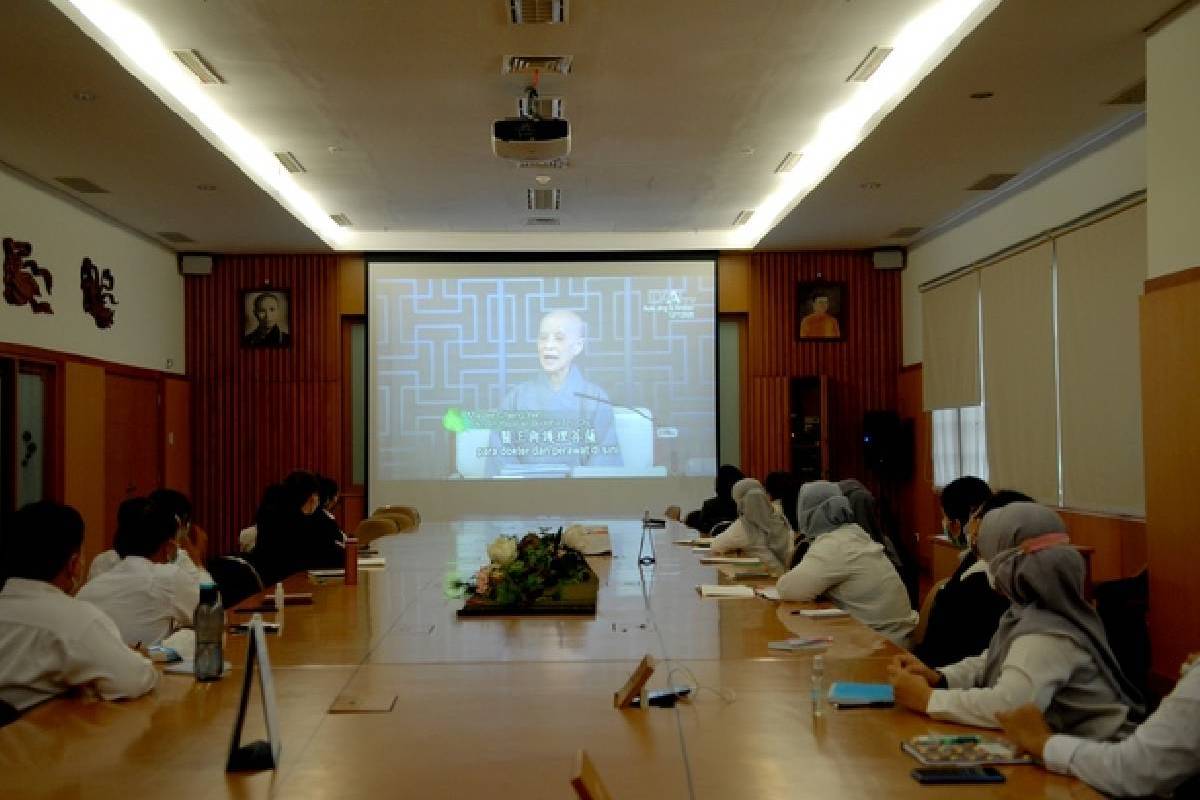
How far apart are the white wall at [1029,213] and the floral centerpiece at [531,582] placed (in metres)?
3.21

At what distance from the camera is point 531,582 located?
4980mm

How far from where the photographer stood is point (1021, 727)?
268 centimetres

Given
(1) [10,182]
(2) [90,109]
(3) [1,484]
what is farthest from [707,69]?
(3) [1,484]

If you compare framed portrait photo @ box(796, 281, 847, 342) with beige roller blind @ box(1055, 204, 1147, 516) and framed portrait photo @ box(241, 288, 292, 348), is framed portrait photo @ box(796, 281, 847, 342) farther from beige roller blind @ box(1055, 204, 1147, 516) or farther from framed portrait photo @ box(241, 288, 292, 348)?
framed portrait photo @ box(241, 288, 292, 348)

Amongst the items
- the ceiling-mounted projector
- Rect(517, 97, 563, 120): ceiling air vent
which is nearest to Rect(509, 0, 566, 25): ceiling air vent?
the ceiling-mounted projector

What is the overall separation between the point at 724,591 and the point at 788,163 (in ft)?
17.0

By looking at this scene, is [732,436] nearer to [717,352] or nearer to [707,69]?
[717,352]

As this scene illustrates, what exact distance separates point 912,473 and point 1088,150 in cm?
480

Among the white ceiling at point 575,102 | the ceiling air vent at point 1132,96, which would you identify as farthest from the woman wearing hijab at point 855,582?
the ceiling air vent at point 1132,96

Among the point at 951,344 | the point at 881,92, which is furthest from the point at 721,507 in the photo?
the point at 881,92

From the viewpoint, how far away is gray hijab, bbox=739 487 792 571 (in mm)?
7559

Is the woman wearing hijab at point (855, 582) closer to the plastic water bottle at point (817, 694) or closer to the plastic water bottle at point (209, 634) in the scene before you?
the plastic water bottle at point (817, 694)

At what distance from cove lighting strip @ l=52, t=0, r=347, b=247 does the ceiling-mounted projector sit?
194cm

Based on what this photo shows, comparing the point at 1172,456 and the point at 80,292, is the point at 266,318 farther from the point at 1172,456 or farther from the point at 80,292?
the point at 1172,456
